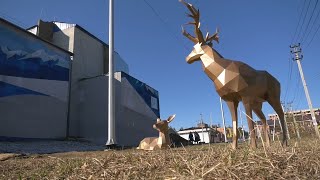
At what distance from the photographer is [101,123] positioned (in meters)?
31.3

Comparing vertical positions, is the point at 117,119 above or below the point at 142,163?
above

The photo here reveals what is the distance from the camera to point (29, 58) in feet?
81.6

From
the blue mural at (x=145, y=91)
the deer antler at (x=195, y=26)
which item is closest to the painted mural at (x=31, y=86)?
the blue mural at (x=145, y=91)

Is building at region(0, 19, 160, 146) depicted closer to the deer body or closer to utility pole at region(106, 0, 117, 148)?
utility pole at region(106, 0, 117, 148)

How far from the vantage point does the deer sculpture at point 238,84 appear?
6.88 m

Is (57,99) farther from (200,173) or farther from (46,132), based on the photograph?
(200,173)

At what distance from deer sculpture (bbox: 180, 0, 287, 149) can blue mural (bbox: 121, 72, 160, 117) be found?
2666 centimetres

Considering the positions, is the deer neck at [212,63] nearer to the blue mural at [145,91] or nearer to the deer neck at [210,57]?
the deer neck at [210,57]

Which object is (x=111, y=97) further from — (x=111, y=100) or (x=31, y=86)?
(x=31, y=86)

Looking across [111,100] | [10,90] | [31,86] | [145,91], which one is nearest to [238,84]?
[111,100]

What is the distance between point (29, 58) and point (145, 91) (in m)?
16.2

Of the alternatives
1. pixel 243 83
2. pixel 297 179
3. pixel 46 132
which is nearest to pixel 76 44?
pixel 46 132

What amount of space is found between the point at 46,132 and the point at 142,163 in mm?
24728

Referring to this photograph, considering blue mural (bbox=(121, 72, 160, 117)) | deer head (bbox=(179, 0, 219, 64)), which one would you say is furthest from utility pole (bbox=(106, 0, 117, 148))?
blue mural (bbox=(121, 72, 160, 117))
